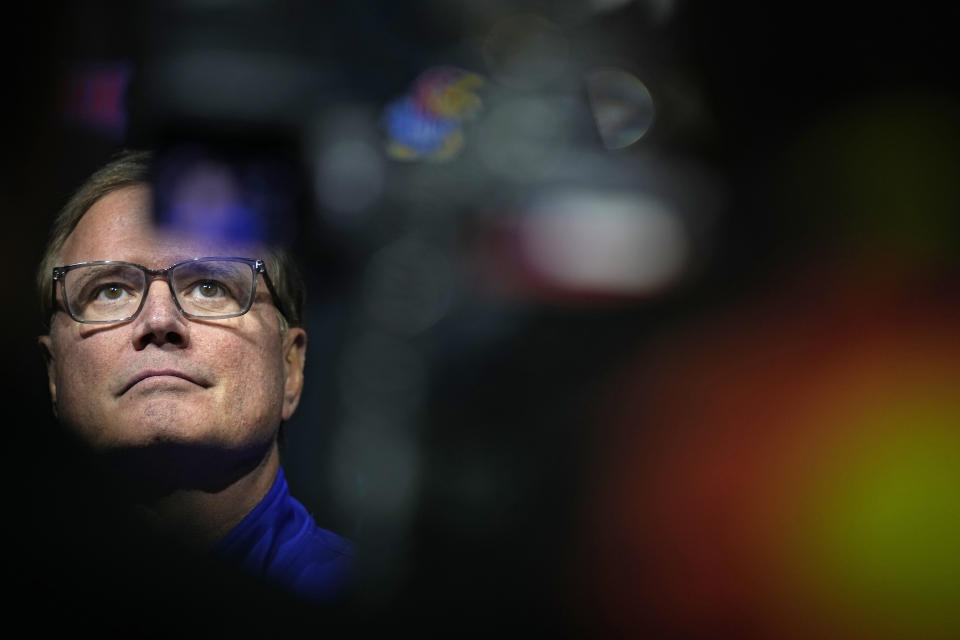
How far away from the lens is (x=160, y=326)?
1.09 metres

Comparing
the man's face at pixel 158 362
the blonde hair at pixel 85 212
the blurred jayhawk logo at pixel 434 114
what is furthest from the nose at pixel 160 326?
the blurred jayhawk logo at pixel 434 114

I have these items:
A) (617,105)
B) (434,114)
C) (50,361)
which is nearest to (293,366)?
(50,361)

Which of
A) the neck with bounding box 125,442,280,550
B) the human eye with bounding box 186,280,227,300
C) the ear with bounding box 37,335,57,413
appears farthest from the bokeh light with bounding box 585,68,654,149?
the ear with bounding box 37,335,57,413

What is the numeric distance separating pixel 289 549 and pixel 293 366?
253 millimetres

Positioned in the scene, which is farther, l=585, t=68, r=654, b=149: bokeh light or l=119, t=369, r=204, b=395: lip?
l=585, t=68, r=654, b=149: bokeh light

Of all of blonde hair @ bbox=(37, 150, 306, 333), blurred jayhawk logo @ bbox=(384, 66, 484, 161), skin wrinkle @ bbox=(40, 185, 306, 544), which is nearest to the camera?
skin wrinkle @ bbox=(40, 185, 306, 544)

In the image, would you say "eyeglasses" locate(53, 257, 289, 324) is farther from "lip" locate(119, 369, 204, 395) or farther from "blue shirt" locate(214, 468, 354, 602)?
"blue shirt" locate(214, 468, 354, 602)

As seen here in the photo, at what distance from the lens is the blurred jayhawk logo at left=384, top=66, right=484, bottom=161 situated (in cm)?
135

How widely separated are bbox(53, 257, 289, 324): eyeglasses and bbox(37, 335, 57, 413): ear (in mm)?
74

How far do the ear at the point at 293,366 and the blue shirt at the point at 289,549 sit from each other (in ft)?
0.31

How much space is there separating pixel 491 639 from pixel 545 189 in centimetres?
71

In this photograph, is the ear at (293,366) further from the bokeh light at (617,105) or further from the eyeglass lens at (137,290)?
the bokeh light at (617,105)

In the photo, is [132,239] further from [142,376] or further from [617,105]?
[617,105]

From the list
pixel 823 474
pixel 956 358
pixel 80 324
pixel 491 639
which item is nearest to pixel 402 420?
pixel 491 639
